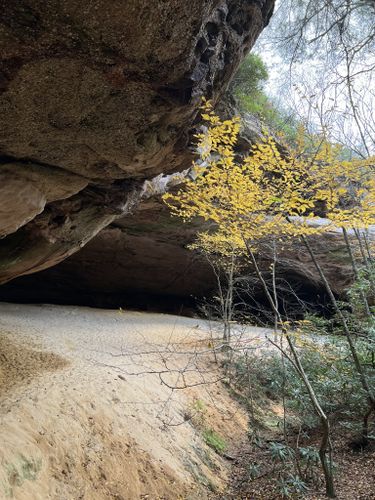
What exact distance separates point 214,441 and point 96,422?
280 centimetres

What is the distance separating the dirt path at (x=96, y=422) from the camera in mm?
4000

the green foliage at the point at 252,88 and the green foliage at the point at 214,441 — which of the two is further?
the green foliage at the point at 252,88

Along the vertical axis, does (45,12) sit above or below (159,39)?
below

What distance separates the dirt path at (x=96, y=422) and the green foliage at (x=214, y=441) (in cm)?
14

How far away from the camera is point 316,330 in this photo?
7.09 m

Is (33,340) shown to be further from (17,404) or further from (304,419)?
(304,419)

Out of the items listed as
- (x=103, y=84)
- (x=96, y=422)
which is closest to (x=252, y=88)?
(x=103, y=84)

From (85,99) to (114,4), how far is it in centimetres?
106

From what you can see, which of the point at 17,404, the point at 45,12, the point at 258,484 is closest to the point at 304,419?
the point at 258,484

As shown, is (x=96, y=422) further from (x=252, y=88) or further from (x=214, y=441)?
(x=252, y=88)

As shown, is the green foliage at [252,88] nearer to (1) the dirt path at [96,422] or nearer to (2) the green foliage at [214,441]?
(1) the dirt path at [96,422]

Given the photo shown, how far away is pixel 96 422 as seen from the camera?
505 cm

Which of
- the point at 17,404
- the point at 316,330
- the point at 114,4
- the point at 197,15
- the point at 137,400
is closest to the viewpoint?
the point at 114,4

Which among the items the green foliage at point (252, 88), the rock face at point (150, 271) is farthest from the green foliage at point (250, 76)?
the rock face at point (150, 271)
